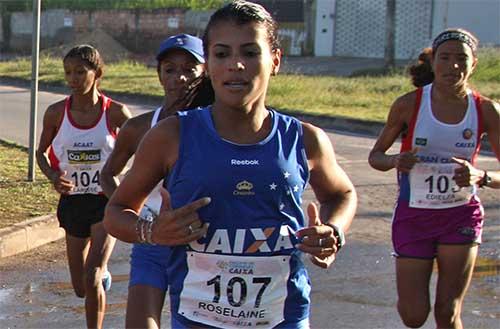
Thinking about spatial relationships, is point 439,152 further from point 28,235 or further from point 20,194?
point 20,194

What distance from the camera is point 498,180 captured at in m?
5.41

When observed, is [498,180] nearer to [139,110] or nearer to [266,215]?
[266,215]

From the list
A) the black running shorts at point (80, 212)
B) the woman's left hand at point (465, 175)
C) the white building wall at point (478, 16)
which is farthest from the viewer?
the white building wall at point (478, 16)

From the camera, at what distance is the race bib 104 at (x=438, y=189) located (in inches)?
211

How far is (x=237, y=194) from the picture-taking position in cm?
313

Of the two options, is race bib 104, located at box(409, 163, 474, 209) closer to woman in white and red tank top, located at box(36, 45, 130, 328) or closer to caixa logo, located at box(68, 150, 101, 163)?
woman in white and red tank top, located at box(36, 45, 130, 328)

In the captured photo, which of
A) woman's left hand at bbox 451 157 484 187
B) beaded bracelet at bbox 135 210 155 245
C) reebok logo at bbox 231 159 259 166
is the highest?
reebok logo at bbox 231 159 259 166

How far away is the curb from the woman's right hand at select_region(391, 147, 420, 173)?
4041 millimetres

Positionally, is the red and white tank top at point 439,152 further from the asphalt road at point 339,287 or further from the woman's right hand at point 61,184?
the woman's right hand at point 61,184

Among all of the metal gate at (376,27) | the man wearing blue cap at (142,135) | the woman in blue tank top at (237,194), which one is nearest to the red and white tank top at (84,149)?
the man wearing blue cap at (142,135)

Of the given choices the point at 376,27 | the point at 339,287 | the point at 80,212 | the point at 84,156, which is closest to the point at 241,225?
the point at 80,212

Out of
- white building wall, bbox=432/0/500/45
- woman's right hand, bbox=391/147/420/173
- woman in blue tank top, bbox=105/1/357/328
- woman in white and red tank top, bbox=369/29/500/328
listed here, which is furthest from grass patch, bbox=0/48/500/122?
woman in blue tank top, bbox=105/1/357/328

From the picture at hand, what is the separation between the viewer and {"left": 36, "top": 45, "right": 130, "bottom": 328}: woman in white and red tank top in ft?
19.6

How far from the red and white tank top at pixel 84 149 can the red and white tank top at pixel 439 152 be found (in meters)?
2.00
